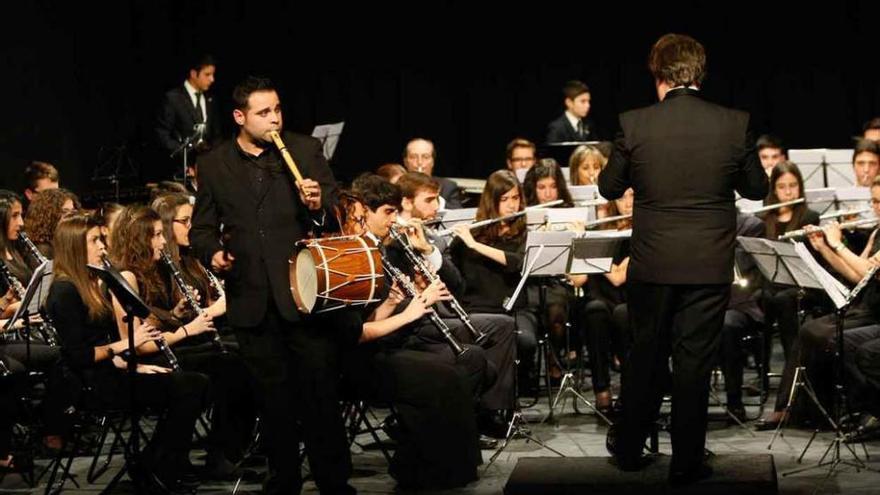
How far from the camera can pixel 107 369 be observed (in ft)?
17.9

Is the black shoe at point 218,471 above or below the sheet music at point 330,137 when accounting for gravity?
below

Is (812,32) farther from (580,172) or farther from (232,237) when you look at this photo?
(232,237)

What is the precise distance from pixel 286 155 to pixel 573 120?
6373 millimetres

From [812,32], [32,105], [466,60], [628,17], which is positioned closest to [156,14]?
[32,105]

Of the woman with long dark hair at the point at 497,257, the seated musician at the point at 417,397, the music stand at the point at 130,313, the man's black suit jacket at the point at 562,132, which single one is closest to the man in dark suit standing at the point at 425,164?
the woman with long dark hair at the point at 497,257

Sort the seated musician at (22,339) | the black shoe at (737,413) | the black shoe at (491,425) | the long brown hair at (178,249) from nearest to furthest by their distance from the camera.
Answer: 1. the seated musician at (22,339)
2. the long brown hair at (178,249)
3. the black shoe at (491,425)
4. the black shoe at (737,413)

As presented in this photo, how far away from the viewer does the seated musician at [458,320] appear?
644 cm

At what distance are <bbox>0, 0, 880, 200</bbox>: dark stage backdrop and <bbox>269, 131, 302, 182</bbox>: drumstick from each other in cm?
644

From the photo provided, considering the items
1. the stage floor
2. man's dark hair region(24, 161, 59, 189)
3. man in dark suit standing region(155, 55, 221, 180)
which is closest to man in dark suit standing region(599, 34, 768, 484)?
the stage floor

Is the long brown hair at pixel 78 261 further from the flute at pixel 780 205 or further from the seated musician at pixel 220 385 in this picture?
the flute at pixel 780 205

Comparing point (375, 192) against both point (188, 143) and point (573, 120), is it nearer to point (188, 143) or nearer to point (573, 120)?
point (188, 143)

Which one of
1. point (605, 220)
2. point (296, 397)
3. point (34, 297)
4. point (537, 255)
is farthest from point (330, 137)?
point (296, 397)

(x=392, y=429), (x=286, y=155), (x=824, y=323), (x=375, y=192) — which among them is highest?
(x=286, y=155)

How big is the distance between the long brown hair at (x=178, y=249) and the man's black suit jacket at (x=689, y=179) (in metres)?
2.42
